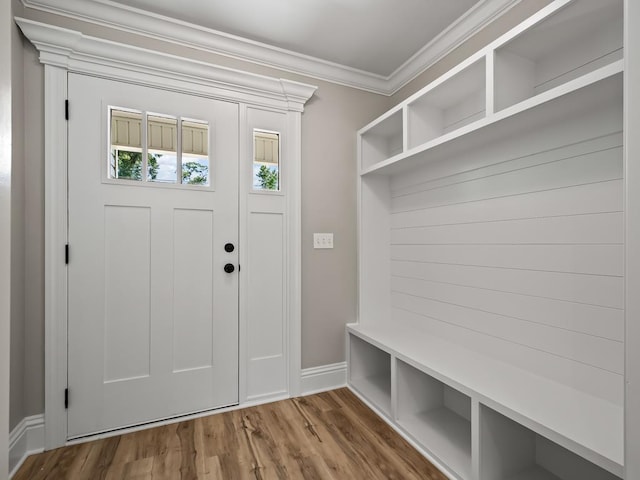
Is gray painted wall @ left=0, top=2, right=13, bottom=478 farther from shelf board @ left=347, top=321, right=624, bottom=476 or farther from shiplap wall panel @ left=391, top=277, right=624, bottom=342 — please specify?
shiplap wall panel @ left=391, top=277, right=624, bottom=342

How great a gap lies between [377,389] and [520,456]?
98 centimetres

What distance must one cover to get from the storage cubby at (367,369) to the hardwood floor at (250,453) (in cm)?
28

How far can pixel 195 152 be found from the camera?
2.08 metres

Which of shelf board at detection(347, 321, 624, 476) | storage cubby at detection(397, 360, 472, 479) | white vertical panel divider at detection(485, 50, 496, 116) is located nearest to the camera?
shelf board at detection(347, 321, 624, 476)

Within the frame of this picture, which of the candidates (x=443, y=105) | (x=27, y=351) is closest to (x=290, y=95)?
(x=443, y=105)

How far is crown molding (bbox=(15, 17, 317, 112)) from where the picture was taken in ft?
5.65

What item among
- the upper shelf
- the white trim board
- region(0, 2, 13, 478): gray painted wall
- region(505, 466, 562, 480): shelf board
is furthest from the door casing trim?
region(505, 466, 562, 480): shelf board

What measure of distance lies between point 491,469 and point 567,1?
188 centimetres

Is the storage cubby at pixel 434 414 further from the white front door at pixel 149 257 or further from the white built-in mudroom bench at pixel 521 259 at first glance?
the white front door at pixel 149 257

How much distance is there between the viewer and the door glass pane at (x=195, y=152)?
206 centimetres

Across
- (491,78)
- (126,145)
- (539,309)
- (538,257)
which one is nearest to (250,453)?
(539,309)

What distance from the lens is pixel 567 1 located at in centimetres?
117

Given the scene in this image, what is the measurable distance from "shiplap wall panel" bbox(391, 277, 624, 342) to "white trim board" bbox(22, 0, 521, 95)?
60.6 inches

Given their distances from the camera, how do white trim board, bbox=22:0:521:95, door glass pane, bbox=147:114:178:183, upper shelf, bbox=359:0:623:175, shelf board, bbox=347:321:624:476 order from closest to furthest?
1. shelf board, bbox=347:321:624:476
2. upper shelf, bbox=359:0:623:175
3. white trim board, bbox=22:0:521:95
4. door glass pane, bbox=147:114:178:183
